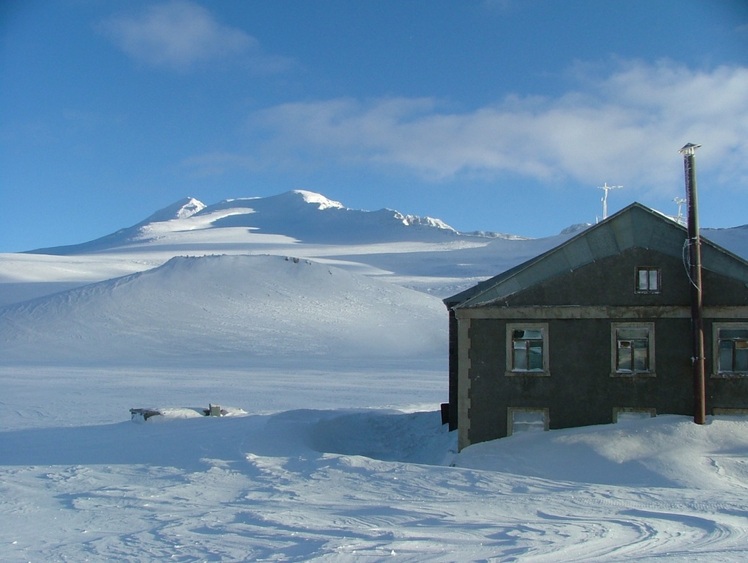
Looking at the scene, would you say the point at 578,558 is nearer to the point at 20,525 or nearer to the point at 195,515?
the point at 195,515

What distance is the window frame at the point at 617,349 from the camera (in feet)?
64.4

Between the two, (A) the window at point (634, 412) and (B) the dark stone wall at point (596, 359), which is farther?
(A) the window at point (634, 412)

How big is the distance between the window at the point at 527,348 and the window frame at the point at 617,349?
5.65 ft

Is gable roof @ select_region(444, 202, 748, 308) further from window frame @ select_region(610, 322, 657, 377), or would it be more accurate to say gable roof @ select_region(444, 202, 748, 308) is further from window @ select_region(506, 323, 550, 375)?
window frame @ select_region(610, 322, 657, 377)

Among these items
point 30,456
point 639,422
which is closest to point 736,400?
point 639,422

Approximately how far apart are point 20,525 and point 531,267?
1355 centimetres

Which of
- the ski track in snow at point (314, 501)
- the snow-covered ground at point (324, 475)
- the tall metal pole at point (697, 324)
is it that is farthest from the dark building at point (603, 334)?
the ski track in snow at point (314, 501)

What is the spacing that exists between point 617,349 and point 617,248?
270 centimetres

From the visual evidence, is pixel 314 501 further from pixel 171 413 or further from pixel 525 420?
pixel 171 413

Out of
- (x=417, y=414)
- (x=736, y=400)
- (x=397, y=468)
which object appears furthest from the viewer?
(x=417, y=414)

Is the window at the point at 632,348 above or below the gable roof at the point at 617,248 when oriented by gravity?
below

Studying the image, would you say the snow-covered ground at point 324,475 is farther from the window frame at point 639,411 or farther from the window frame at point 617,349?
the window frame at point 617,349

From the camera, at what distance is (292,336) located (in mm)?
61062

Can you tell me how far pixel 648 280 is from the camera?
19859 mm
